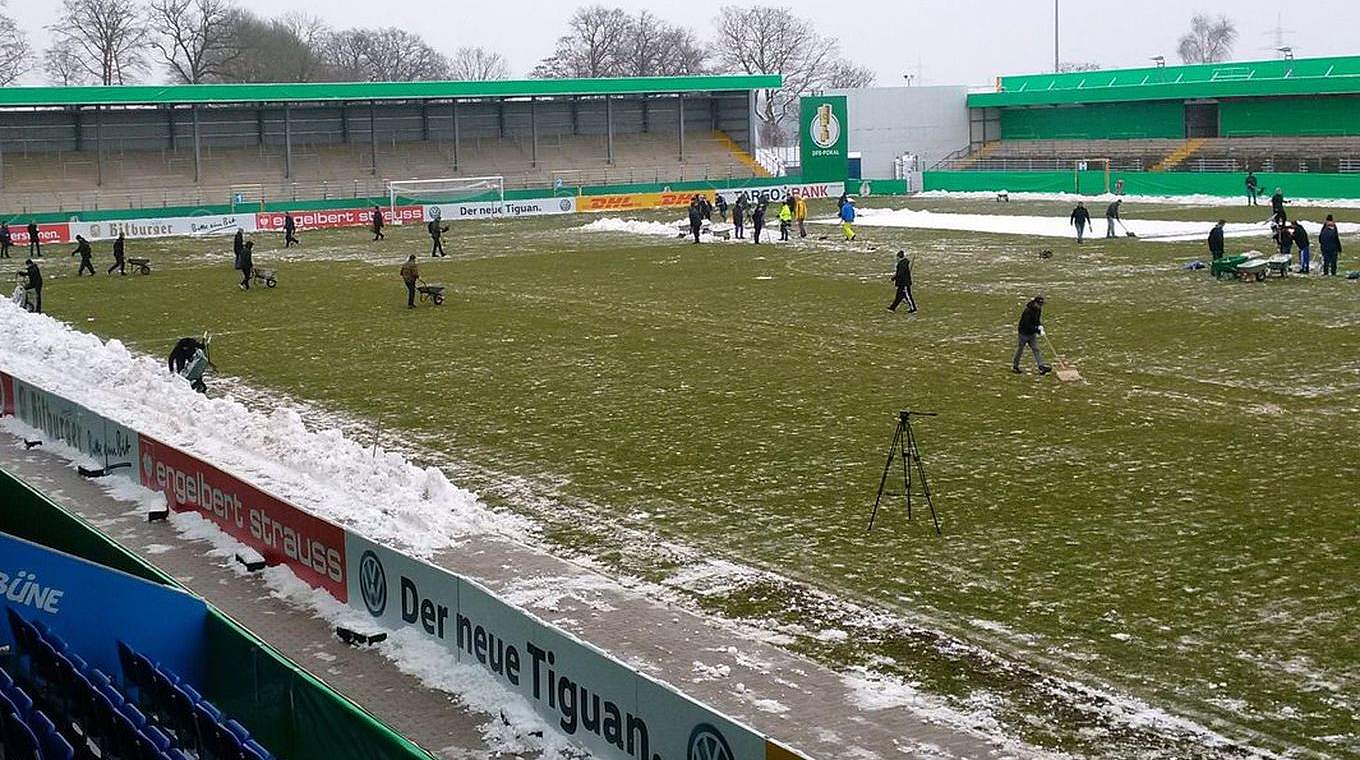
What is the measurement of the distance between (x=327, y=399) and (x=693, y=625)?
41.6 feet

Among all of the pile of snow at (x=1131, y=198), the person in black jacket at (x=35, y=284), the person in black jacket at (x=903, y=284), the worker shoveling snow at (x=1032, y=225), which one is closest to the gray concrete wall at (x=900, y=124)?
the pile of snow at (x=1131, y=198)

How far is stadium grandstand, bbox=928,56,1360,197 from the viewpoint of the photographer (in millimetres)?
74750

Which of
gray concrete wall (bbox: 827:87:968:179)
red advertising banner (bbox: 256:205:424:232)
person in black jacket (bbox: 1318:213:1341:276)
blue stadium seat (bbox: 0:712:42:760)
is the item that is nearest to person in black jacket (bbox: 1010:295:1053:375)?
person in black jacket (bbox: 1318:213:1341:276)

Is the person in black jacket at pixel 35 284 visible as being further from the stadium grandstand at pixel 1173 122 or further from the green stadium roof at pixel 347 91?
the stadium grandstand at pixel 1173 122

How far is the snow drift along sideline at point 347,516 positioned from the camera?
10.4 meters

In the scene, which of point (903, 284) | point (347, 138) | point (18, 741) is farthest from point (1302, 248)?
point (347, 138)

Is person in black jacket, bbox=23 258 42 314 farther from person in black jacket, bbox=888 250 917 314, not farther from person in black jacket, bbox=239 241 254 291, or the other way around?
person in black jacket, bbox=888 250 917 314

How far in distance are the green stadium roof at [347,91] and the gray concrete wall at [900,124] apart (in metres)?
5.52

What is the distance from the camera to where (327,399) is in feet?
81.9

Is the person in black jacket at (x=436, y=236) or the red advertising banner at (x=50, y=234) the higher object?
the red advertising banner at (x=50, y=234)

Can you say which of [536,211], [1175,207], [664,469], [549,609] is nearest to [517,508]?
[664,469]

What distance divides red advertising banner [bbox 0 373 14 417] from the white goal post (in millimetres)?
48111

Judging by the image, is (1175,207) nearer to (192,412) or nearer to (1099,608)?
(192,412)

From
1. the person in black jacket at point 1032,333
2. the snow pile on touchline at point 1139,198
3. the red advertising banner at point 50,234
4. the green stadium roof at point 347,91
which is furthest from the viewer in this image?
the green stadium roof at point 347,91
